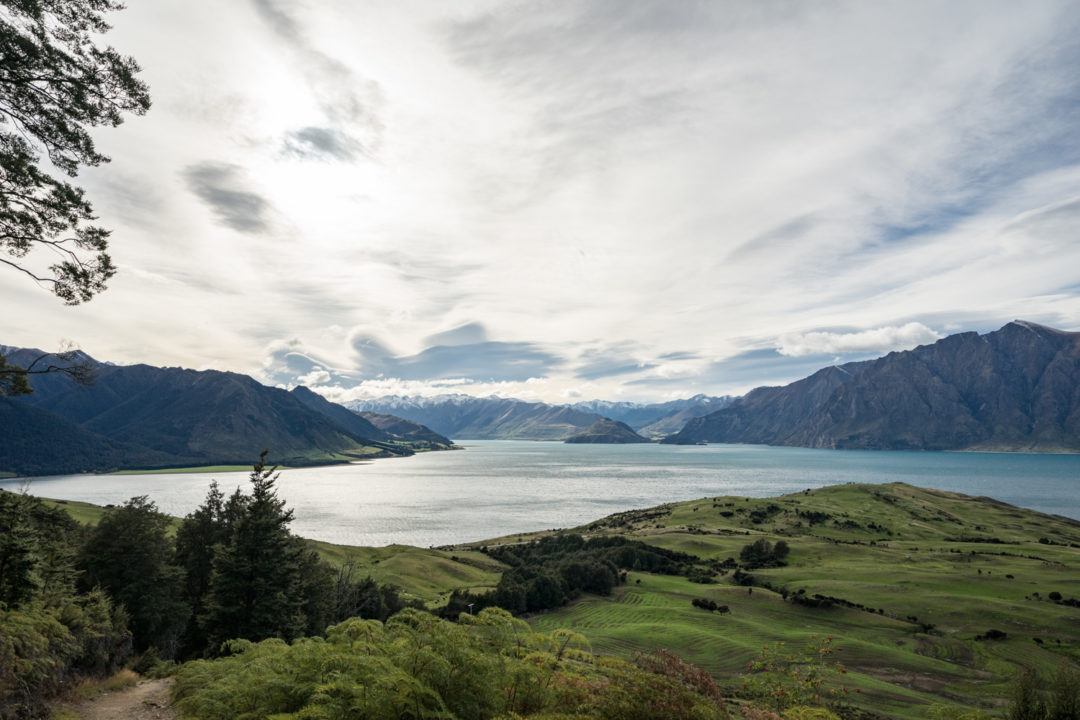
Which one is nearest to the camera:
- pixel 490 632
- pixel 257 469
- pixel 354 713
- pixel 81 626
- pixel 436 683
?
pixel 354 713

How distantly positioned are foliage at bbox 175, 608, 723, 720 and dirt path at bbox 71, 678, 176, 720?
9325 mm

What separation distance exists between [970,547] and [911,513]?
158ft

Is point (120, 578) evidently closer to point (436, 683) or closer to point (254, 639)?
point (254, 639)

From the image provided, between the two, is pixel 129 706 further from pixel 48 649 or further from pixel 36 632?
pixel 36 632

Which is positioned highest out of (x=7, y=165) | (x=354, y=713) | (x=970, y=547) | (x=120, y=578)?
(x=7, y=165)

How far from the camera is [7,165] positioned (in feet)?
47.0

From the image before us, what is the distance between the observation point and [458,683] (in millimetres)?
9234

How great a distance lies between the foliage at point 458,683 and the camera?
8.37m

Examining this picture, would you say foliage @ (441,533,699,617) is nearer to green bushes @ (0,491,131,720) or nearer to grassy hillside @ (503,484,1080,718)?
grassy hillside @ (503,484,1080,718)

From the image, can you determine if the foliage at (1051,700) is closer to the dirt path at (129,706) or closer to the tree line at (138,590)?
the dirt path at (129,706)

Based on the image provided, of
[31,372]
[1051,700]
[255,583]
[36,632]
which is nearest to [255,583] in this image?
[255,583]

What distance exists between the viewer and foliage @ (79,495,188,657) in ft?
116

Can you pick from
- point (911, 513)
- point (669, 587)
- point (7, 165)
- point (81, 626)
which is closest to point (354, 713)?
point (7, 165)

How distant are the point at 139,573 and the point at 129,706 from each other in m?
21.7
